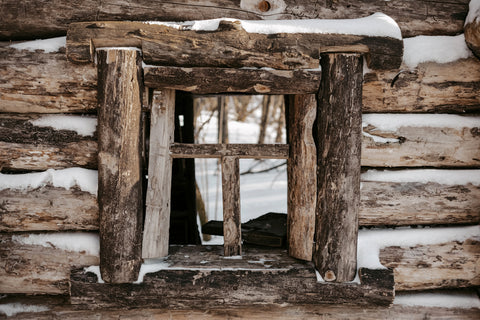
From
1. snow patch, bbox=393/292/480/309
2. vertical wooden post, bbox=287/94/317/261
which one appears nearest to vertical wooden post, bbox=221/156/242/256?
vertical wooden post, bbox=287/94/317/261

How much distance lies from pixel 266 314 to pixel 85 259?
112cm

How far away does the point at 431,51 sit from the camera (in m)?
2.17

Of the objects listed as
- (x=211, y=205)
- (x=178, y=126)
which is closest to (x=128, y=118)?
(x=178, y=126)

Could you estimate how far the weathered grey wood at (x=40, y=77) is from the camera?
6.82 ft

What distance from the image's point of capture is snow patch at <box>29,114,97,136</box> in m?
2.12

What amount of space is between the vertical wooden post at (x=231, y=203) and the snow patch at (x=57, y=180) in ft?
2.44

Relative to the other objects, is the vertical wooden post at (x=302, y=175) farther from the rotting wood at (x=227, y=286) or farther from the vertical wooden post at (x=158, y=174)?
the vertical wooden post at (x=158, y=174)

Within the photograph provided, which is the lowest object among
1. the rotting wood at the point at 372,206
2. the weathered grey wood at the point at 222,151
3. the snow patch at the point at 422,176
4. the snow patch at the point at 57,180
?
the rotting wood at the point at 372,206

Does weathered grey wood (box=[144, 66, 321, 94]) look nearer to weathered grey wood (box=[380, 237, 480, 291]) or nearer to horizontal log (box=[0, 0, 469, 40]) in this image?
horizontal log (box=[0, 0, 469, 40])

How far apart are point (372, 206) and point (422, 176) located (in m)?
0.36

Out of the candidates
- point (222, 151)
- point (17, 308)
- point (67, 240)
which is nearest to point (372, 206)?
point (222, 151)

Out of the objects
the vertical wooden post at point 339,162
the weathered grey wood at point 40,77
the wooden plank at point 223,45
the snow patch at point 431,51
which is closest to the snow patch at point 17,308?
the weathered grey wood at point 40,77

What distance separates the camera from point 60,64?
2.08 m

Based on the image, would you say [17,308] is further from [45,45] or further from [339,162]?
[339,162]
